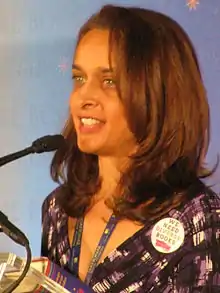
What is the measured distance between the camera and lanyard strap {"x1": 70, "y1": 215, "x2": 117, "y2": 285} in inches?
39.8

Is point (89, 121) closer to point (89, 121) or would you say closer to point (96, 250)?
point (89, 121)

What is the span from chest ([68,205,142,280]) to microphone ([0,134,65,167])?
0.23 m

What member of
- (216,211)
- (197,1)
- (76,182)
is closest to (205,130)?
(216,211)

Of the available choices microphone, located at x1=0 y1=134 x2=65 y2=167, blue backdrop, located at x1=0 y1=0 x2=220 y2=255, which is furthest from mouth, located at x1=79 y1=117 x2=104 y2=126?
blue backdrop, located at x1=0 y1=0 x2=220 y2=255

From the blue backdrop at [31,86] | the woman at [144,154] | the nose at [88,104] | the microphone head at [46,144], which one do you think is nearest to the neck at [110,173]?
the woman at [144,154]

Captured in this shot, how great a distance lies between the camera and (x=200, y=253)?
96 cm

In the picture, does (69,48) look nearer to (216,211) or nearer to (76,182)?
(76,182)

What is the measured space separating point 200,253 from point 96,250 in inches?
6.7

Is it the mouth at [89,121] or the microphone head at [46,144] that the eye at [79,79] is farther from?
the microphone head at [46,144]

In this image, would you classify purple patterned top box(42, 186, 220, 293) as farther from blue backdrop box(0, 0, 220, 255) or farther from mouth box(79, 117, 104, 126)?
blue backdrop box(0, 0, 220, 255)

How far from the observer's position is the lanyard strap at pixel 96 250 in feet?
3.32

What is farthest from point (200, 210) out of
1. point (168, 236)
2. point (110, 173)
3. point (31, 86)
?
point (31, 86)

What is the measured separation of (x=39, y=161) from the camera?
1530mm

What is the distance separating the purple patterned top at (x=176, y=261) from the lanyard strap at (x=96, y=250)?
2cm
